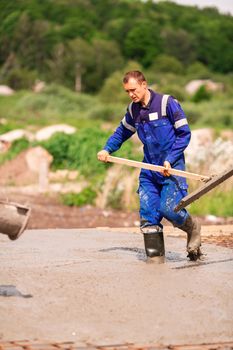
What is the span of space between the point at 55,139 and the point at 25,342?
1826 cm

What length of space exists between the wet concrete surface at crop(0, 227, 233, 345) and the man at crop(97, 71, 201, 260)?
29 cm

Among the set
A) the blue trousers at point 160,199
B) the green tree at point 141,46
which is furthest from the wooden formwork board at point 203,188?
the green tree at point 141,46

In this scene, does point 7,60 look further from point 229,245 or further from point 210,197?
point 229,245

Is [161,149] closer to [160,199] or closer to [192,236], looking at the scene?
[160,199]

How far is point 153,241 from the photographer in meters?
8.71

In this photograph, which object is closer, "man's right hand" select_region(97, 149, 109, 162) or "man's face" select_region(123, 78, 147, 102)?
"man's face" select_region(123, 78, 147, 102)

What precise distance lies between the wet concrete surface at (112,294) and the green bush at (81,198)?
8.13 metres

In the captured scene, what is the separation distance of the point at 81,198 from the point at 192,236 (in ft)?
31.6

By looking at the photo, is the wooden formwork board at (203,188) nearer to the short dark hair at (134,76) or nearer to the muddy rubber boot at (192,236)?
the muddy rubber boot at (192,236)

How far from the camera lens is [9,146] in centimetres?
2652

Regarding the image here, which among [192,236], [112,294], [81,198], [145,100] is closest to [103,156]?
[145,100]

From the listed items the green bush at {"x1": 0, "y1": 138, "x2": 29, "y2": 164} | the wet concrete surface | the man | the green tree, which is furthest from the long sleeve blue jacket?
the green tree

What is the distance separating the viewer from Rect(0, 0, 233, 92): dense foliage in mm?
88125

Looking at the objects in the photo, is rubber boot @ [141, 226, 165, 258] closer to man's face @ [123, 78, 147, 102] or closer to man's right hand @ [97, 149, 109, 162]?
man's right hand @ [97, 149, 109, 162]
